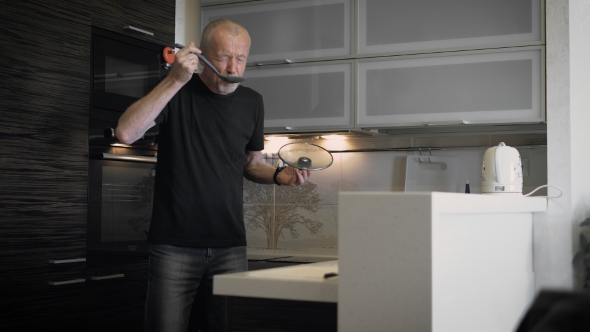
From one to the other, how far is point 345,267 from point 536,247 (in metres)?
1.58

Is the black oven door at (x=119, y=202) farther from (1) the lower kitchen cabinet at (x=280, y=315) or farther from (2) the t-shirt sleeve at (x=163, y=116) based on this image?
(1) the lower kitchen cabinet at (x=280, y=315)

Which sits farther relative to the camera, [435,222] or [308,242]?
[308,242]

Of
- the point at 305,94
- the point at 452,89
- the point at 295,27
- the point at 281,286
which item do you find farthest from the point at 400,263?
the point at 295,27

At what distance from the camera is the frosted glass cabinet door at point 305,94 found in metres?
3.45

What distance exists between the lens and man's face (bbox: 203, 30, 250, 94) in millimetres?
2170

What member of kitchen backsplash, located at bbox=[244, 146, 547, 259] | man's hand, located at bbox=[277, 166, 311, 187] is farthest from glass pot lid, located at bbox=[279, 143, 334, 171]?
kitchen backsplash, located at bbox=[244, 146, 547, 259]

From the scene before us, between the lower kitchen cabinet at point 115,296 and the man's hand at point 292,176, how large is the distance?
111cm

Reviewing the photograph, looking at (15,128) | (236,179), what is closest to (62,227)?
(15,128)

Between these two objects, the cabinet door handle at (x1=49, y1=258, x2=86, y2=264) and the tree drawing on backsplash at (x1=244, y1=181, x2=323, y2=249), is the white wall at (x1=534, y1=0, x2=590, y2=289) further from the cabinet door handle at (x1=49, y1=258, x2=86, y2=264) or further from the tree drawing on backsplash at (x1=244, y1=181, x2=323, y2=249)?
the cabinet door handle at (x1=49, y1=258, x2=86, y2=264)

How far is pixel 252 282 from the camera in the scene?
136 cm

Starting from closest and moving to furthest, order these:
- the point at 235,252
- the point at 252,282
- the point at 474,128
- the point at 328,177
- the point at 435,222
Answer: the point at 435,222
the point at 252,282
the point at 235,252
the point at 474,128
the point at 328,177

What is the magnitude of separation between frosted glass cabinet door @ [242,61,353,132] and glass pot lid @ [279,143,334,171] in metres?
1.50

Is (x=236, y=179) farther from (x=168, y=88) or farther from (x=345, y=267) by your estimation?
(x=345, y=267)

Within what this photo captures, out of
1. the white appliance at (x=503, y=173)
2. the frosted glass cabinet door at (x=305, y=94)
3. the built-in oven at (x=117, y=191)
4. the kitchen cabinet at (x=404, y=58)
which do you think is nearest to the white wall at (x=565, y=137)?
the kitchen cabinet at (x=404, y=58)
